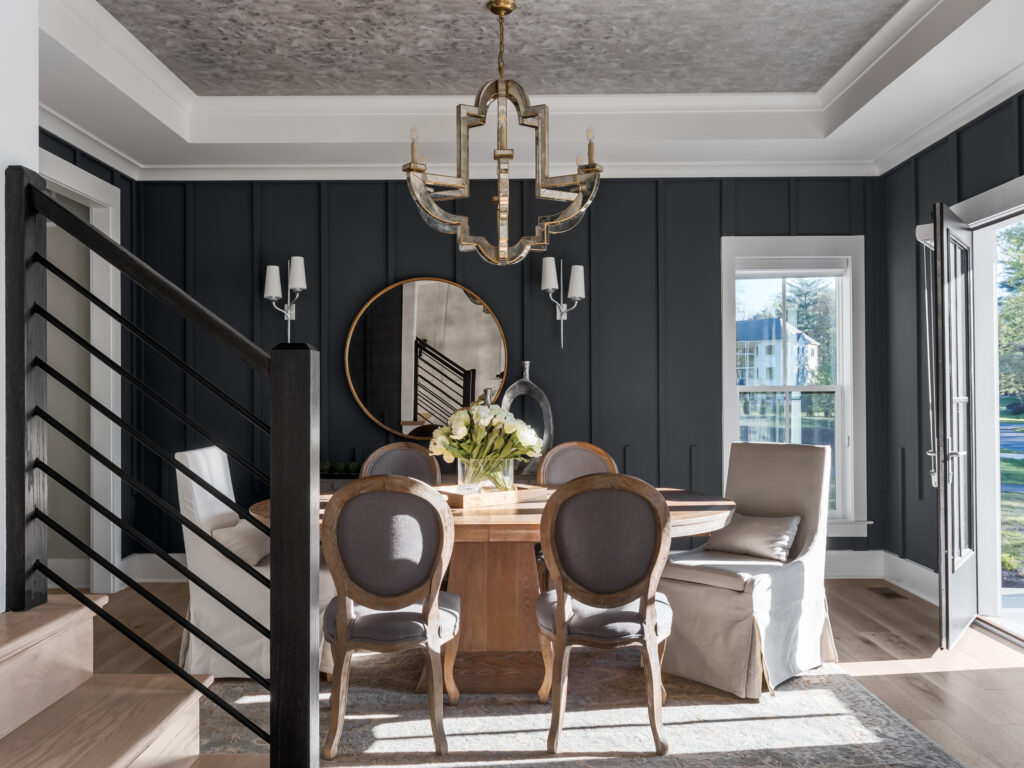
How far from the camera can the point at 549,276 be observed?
197 inches

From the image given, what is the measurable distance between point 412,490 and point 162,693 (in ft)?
3.26

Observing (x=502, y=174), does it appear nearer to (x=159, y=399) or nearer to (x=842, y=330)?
(x=159, y=399)

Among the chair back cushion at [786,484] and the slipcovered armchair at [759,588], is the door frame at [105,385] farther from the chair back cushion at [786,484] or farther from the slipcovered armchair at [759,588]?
the chair back cushion at [786,484]

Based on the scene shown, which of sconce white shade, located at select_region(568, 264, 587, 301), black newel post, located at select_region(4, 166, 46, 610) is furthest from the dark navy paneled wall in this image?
black newel post, located at select_region(4, 166, 46, 610)

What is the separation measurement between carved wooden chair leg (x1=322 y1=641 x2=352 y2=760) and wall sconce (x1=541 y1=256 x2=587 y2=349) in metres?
2.93

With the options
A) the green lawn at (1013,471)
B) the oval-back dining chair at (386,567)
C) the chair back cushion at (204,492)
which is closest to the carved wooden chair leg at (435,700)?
the oval-back dining chair at (386,567)

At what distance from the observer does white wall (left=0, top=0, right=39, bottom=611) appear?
1.74m

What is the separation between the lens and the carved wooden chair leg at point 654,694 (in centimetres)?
264

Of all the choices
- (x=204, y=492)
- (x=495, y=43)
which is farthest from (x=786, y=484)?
(x=204, y=492)

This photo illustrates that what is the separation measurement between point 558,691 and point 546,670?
47 centimetres

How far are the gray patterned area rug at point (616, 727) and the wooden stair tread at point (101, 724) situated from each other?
40.2 inches

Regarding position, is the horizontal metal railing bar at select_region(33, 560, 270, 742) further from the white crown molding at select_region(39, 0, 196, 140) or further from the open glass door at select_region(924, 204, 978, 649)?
the open glass door at select_region(924, 204, 978, 649)

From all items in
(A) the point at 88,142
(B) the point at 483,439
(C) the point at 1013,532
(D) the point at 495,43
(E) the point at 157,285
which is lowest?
(C) the point at 1013,532

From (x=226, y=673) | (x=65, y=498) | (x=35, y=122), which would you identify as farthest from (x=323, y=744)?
(x=65, y=498)
